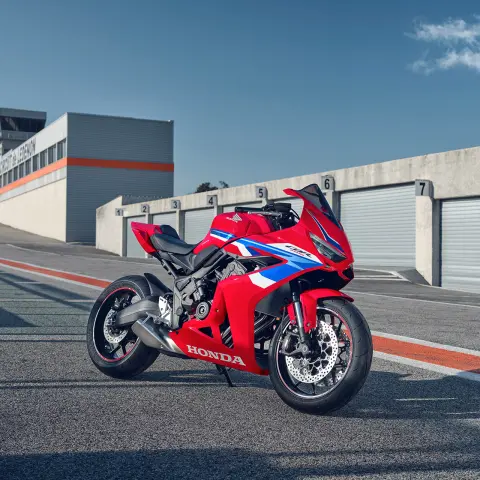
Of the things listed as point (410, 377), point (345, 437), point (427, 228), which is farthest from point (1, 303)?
point (427, 228)

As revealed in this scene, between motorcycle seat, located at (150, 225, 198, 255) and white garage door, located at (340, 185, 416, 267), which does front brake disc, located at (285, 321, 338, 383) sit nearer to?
motorcycle seat, located at (150, 225, 198, 255)

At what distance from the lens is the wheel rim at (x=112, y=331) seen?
5824mm

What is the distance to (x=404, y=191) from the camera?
24.4m

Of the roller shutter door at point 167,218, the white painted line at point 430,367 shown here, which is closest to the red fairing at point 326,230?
the white painted line at point 430,367

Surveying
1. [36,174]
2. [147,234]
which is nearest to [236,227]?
[147,234]

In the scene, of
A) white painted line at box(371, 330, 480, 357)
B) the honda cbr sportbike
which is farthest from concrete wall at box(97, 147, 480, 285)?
the honda cbr sportbike

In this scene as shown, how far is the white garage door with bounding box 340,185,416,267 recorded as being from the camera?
2431cm

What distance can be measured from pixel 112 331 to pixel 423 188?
59.3 ft

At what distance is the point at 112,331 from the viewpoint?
A: 5.89 metres

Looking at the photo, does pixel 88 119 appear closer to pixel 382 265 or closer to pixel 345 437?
pixel 382 265

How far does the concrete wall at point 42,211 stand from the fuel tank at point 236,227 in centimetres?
5632

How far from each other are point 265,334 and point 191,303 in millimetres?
627

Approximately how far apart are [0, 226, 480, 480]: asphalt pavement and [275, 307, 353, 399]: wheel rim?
207mm

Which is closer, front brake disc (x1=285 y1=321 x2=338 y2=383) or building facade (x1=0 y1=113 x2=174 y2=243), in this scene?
front brake disc (x1=285 y1=321 x2=338 y2=383)
